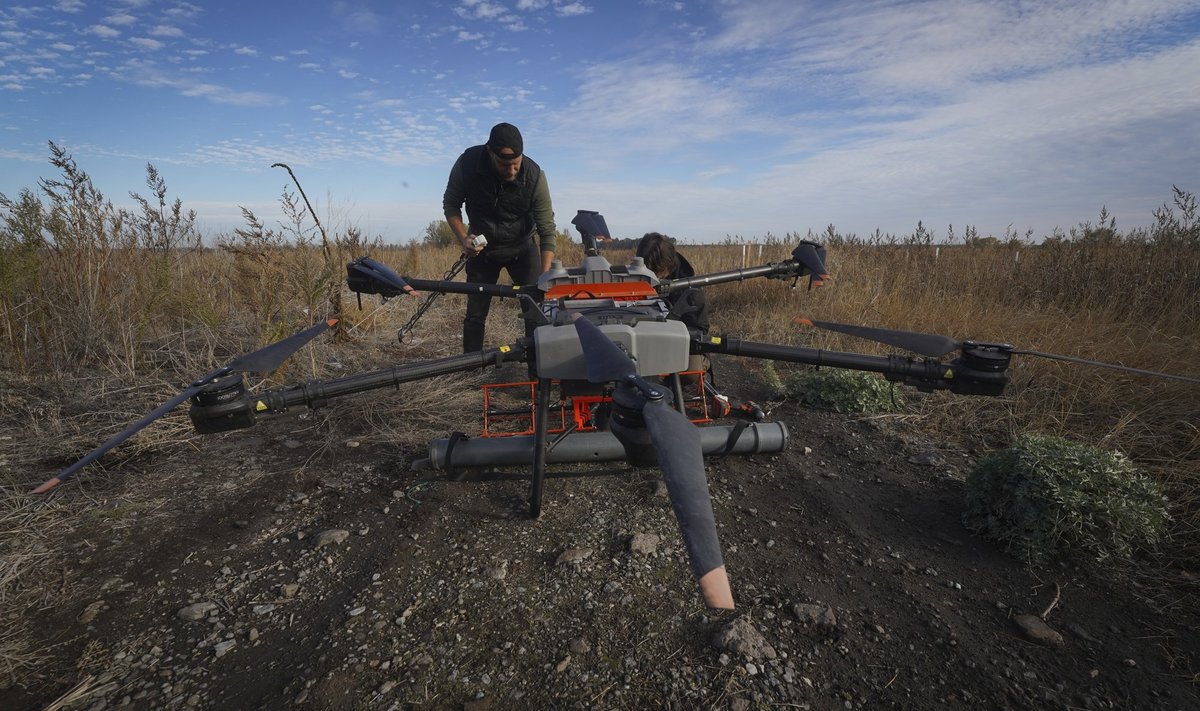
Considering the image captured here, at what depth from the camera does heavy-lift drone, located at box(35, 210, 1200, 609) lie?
4.52 feet

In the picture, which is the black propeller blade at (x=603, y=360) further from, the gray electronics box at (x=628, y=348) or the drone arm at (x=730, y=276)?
the drone arm at (x=730, y=276)

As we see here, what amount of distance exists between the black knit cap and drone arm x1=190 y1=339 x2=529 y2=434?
2.42 meters

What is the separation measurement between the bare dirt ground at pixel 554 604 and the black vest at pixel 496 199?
2688 mm

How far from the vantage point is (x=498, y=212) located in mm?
4980

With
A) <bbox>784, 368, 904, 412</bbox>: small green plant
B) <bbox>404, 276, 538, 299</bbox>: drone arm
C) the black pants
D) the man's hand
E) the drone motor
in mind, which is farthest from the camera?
the black pants

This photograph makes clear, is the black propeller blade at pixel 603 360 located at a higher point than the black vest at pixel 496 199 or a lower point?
→ lower

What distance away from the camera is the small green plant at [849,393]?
4695mm

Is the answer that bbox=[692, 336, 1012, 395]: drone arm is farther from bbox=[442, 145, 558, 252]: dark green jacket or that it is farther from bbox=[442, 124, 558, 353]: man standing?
bbox=[442, 145, 558, 252]: dark green jacket

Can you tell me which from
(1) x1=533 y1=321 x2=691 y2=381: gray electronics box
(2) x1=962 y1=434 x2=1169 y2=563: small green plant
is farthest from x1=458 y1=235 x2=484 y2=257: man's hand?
(2) x1=962 y1=434 x2=1169 y2=563: small green plant

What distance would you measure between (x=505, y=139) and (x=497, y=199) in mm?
677

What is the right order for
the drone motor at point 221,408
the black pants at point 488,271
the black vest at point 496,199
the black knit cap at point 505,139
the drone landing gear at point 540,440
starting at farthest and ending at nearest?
the black pants at point 488,271, the black vest at point 496,199, the black knit cap at point 505,139, the drone landing gear at point 540,440, the drone motor at point 221,408

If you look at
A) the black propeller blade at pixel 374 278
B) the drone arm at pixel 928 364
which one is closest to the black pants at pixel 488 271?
the black propeller blade at pixel 374 278

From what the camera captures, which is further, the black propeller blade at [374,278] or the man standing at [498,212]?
the man standing at [498,212]

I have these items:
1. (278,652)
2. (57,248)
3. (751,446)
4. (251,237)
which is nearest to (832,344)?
(751,446)
